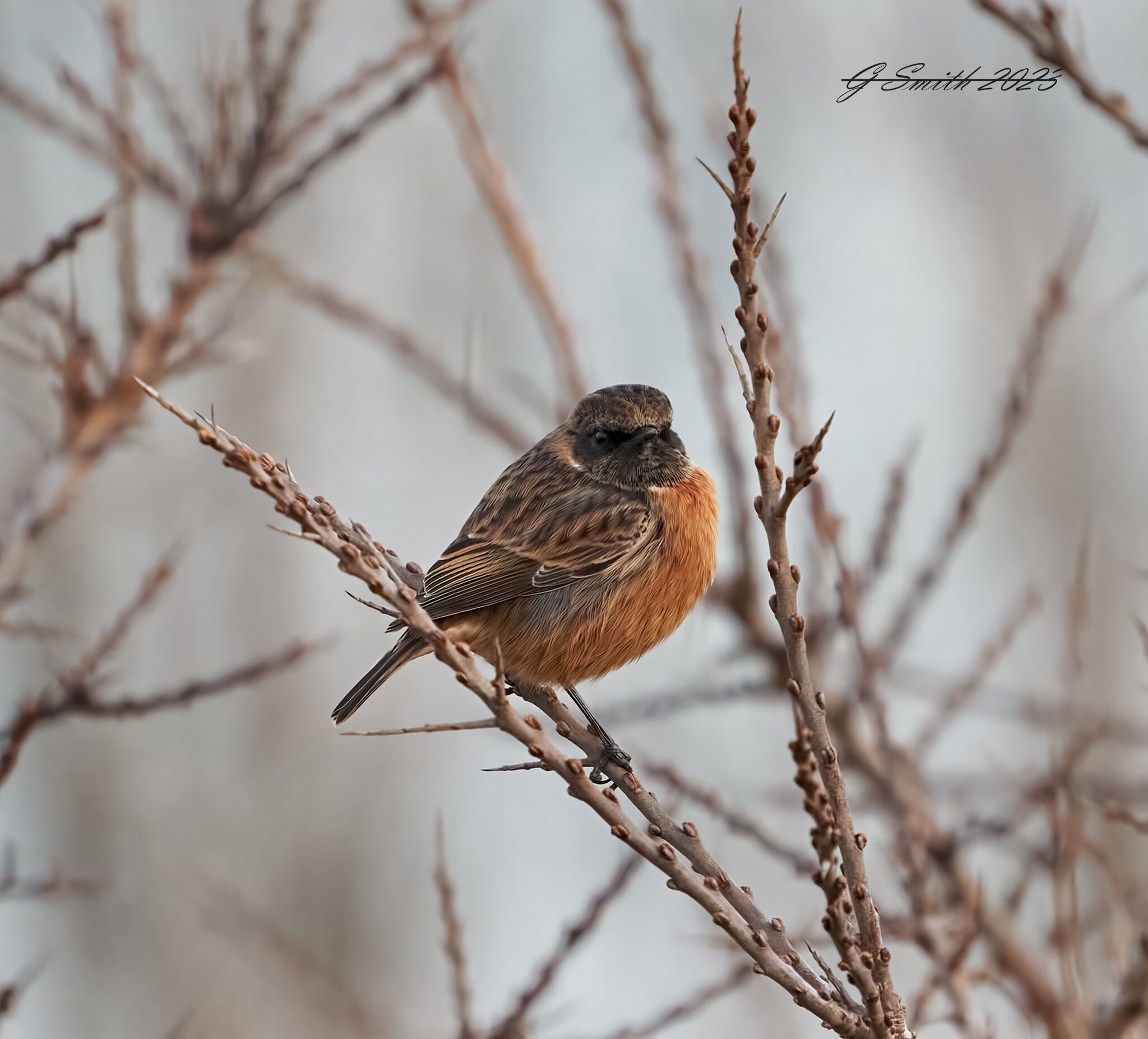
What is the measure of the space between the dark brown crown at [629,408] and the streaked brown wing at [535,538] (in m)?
0.27

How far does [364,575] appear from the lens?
236 cm

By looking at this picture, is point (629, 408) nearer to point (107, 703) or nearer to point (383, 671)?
point (383, 671)

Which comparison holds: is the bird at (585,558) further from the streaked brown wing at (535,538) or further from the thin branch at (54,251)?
the thin branch at (54,251)

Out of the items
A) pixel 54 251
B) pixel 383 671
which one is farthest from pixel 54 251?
pixel 383 671

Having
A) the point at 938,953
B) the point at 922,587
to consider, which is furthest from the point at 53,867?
the point at 922,587

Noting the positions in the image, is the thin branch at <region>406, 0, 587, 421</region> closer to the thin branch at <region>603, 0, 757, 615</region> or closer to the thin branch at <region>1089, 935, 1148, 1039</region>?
the thin branch at <region>603, 0, 757, 615</region>

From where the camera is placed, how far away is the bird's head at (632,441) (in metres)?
5.27

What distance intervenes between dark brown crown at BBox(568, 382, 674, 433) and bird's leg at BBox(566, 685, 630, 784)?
3.87 ft

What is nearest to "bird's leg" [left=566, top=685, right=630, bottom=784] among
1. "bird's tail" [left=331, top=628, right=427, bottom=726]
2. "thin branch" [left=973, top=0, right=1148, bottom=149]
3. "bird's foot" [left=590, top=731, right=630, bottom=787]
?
"bird's foot" [left=590, top=731, right=630, bottom=787]

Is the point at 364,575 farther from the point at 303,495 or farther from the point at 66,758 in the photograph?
the point at 66,758

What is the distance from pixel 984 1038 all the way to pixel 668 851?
1.18 metres

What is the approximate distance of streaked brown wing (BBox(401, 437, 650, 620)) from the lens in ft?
15.9

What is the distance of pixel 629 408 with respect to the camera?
525cm

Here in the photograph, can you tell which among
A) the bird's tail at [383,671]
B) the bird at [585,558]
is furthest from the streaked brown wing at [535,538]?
the bird's tail at [383,671]
